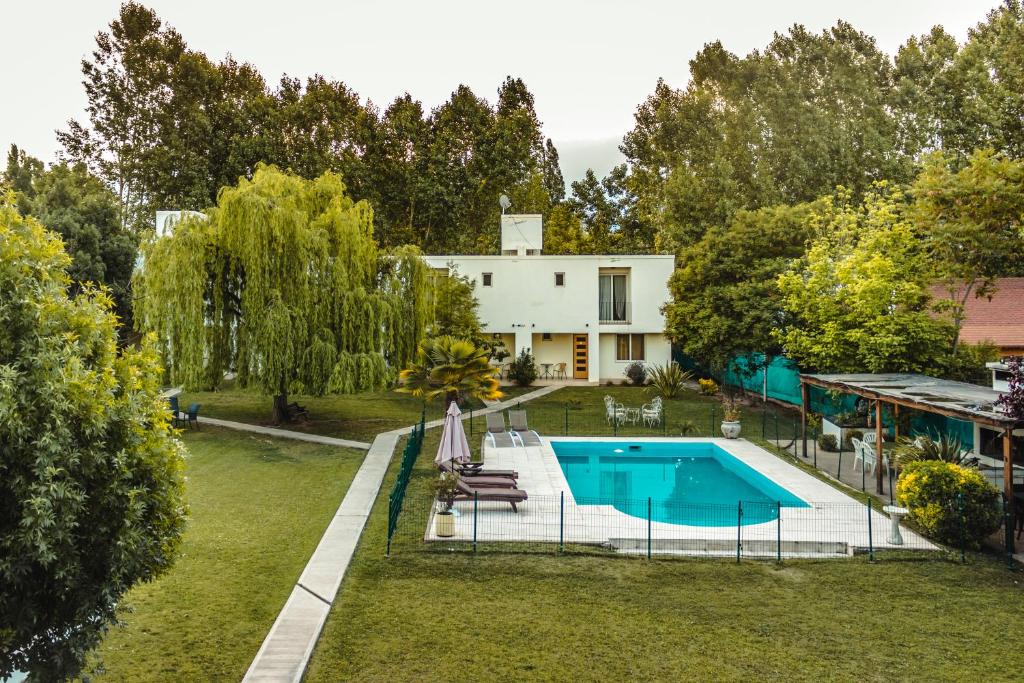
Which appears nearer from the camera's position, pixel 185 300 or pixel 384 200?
pixel 185 300

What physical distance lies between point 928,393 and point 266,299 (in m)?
17.0

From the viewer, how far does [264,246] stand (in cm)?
2134

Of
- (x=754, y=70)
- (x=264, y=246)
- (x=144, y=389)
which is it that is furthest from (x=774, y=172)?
(x=144, y=389)

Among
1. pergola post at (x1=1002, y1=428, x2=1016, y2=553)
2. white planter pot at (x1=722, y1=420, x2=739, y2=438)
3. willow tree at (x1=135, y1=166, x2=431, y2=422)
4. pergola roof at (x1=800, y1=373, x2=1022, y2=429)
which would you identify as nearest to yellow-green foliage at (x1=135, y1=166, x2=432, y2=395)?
willow tree at (x1=135, y1=166, x2=431, y2=422)

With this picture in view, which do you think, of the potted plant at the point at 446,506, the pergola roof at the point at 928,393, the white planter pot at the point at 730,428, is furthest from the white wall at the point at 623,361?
the potted plant at the point at 446,506

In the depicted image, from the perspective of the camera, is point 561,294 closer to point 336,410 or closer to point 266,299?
point 336,410

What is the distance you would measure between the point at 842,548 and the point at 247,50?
50.5m

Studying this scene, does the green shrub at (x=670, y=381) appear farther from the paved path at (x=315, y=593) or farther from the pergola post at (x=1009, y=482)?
the pergola post at (x=1009, y=482)

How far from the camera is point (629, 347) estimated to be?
37.5m

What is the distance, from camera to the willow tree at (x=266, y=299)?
21109mm

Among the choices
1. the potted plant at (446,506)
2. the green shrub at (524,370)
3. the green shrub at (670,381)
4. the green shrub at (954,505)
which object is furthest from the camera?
the green shrub at (524,370)

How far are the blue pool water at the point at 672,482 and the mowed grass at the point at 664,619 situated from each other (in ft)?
10.6

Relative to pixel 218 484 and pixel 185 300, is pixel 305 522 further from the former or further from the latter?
pixel 185 300

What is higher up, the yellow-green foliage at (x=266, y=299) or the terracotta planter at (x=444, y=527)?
the yellow-green foliage at (x=266, y=299)
